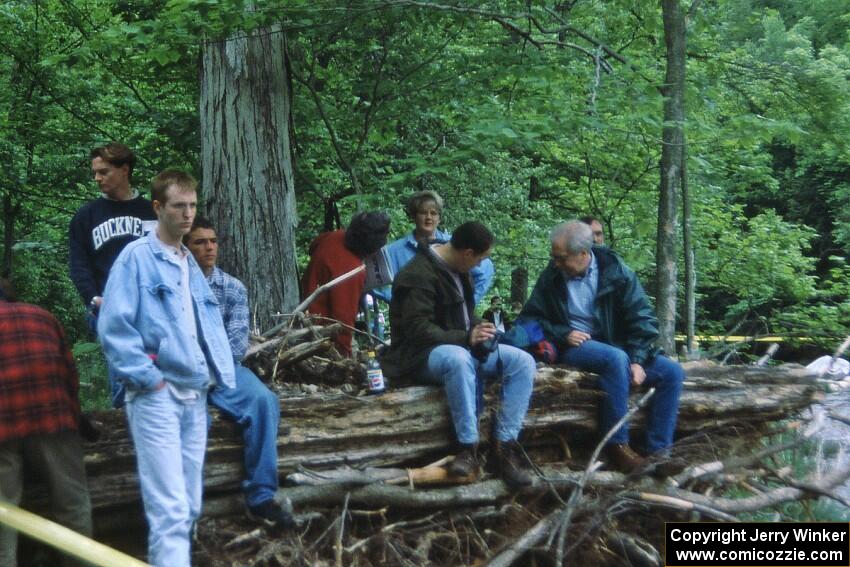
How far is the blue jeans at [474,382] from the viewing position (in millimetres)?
5484

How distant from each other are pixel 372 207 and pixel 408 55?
1768mm

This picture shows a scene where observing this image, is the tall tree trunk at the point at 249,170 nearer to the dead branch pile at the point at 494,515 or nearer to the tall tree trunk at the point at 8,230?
the dead branch pile at the point at 494,515

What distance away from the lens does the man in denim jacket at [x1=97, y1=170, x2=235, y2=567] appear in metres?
4.12

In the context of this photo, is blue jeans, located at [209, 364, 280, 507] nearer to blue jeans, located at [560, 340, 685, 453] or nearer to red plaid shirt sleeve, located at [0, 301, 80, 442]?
red plaid shirt sleeve, located at [0, 301, 80, 442]

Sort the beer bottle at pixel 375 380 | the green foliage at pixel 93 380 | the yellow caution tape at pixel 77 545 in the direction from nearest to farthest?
the yellow caution tape at pixel 77 545
the beer bottle at pixel 375 380
the green foliage at pixel 93 380

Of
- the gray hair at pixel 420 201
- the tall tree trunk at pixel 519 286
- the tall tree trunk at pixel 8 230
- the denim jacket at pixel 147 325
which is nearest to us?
the denim jacket at pixel 147 325

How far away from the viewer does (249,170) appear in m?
7.13

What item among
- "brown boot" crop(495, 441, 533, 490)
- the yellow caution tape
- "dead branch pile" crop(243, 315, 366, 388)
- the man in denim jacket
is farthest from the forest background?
the yellow caution tape

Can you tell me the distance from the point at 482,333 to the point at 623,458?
1420 millimetres

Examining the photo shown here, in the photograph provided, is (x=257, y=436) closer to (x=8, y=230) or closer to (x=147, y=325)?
(x=147, y=325)

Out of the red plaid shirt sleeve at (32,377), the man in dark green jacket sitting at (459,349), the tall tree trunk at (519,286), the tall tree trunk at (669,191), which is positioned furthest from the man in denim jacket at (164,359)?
the tall tree trunk at (519,286)

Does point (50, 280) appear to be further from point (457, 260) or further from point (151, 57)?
point (457, 260)

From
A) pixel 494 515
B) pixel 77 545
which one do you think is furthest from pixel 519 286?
pixel 77 545

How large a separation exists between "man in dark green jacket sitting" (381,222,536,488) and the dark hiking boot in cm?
105
